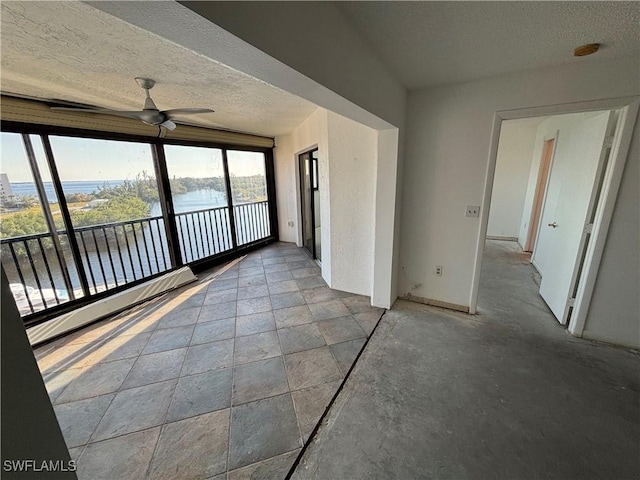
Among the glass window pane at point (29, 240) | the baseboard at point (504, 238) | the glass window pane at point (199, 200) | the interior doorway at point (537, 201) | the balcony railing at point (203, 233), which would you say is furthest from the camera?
the baseboard at point (504, 238)

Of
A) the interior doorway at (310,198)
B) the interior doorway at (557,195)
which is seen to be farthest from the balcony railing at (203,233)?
the interior doorway at (557,195)

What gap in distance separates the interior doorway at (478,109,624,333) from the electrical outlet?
32.3 inches

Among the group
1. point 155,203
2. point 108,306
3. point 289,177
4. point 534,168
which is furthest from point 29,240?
point 534,168

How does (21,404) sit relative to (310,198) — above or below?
below

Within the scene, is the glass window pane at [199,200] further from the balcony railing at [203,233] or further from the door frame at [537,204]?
the door frame at [537,204]

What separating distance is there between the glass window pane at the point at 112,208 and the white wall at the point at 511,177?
6.23 meters

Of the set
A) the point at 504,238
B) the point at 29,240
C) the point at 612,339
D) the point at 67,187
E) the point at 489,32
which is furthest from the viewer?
the point at 504,238

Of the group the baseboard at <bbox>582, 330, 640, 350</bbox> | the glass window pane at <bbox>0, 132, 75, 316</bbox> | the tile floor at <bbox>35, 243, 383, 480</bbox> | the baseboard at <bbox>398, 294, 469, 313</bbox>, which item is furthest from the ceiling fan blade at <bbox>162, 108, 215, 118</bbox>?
the baseboard at <bbox>582, 330, 640, 350</bbox>

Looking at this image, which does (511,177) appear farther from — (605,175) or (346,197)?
(346,197)

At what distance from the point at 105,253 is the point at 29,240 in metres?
0.71

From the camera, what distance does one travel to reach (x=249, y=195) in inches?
204

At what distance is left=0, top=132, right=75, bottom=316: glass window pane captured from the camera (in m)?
2.43

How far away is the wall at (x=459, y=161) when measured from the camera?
6.43 feet

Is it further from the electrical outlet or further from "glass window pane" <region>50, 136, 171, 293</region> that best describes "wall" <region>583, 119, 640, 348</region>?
"glass window pane" <region>50, 136, 171, 293</region>
